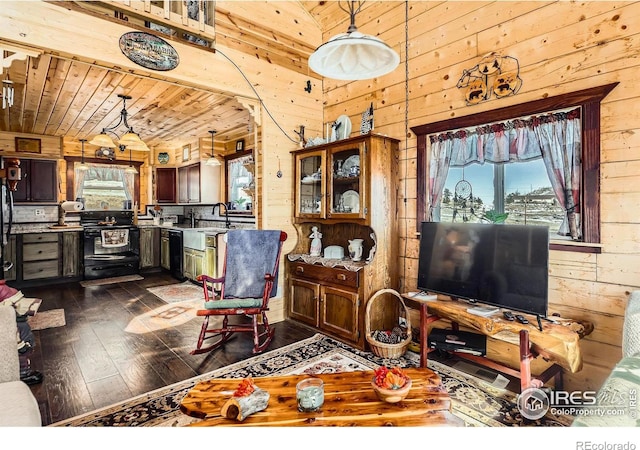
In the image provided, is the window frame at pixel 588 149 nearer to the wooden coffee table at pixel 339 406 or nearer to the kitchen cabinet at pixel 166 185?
the wooden coffee table at pixel 339 406

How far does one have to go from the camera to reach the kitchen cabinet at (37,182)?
600cm

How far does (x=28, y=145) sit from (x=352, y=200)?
628 cm

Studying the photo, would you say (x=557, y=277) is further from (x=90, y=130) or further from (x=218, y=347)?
(x=90, y=130)

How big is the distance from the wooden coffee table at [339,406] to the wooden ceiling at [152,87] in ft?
9.32

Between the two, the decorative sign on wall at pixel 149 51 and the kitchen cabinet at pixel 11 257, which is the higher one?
the decorative sign on wall at pixel 149 51

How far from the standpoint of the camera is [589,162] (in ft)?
7.45

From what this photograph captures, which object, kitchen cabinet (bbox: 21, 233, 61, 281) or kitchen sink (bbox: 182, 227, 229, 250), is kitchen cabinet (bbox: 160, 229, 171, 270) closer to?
kitchen sink (bbox: 182, 227, 229, 250)

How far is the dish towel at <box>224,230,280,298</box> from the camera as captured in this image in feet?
11.4

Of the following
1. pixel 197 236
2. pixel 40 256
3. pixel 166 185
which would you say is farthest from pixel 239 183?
pixel 40 256

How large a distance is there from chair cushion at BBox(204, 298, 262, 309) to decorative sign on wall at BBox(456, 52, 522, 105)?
8.57 feet

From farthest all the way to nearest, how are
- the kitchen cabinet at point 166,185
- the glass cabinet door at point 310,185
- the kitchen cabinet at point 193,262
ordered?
1. the kitchen cabinet at point 166,185
2. the kitchen cabinet at point 193,262
3. the glass cabinet door at point 310,185

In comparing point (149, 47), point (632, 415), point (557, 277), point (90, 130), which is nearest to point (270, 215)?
point (149, 47)

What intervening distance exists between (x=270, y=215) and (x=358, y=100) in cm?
165

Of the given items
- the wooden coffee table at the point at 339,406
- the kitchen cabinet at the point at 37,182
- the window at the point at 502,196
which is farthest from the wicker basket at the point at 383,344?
the kitchen cabinet at the point at 37,182
